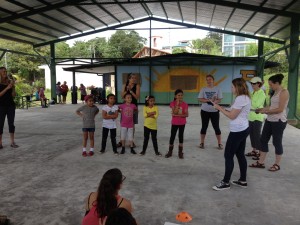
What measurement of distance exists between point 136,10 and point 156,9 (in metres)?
1.21

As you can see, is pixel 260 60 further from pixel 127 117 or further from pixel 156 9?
pixel 127 117

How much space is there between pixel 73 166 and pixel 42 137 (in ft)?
10.1

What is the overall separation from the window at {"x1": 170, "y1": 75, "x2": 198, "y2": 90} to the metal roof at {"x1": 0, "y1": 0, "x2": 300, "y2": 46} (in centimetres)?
341

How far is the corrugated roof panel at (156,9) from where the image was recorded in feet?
50.1

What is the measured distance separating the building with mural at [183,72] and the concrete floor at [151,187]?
12.4 meters

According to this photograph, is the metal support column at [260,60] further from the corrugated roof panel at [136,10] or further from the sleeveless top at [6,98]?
the sleeveless top at [6,98]

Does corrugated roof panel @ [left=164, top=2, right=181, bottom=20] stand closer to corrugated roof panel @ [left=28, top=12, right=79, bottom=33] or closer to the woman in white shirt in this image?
corrugated roof panel @ [left=28, top=12, right=79, bottom=33]

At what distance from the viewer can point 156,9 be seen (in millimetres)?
16344

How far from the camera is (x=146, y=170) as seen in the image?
4703 millimetres

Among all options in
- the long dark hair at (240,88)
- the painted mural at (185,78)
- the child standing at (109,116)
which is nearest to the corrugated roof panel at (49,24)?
the painted mural at (185,78)

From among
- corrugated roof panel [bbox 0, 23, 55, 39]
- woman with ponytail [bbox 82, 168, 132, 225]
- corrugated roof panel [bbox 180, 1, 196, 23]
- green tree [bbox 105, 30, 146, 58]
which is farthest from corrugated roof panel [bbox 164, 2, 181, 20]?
green tree [bbox 105, 30, 146, 58]

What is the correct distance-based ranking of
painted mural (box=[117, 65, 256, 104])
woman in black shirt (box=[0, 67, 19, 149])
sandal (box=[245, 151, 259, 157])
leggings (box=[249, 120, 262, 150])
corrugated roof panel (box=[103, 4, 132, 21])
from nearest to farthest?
leggings (box=[249, 120, 262, 150])
sandal (box=[245, 151, 259, 157])
woman in black shirt (box=[0, 67, 19, 149])
corrugated roof panel (box=[103, 4, 132, 21])
painted mural (box=[117, 65, 256, 104])

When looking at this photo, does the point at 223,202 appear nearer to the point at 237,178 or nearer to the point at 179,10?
the point at 237,178

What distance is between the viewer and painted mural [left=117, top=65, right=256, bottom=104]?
18328mm
